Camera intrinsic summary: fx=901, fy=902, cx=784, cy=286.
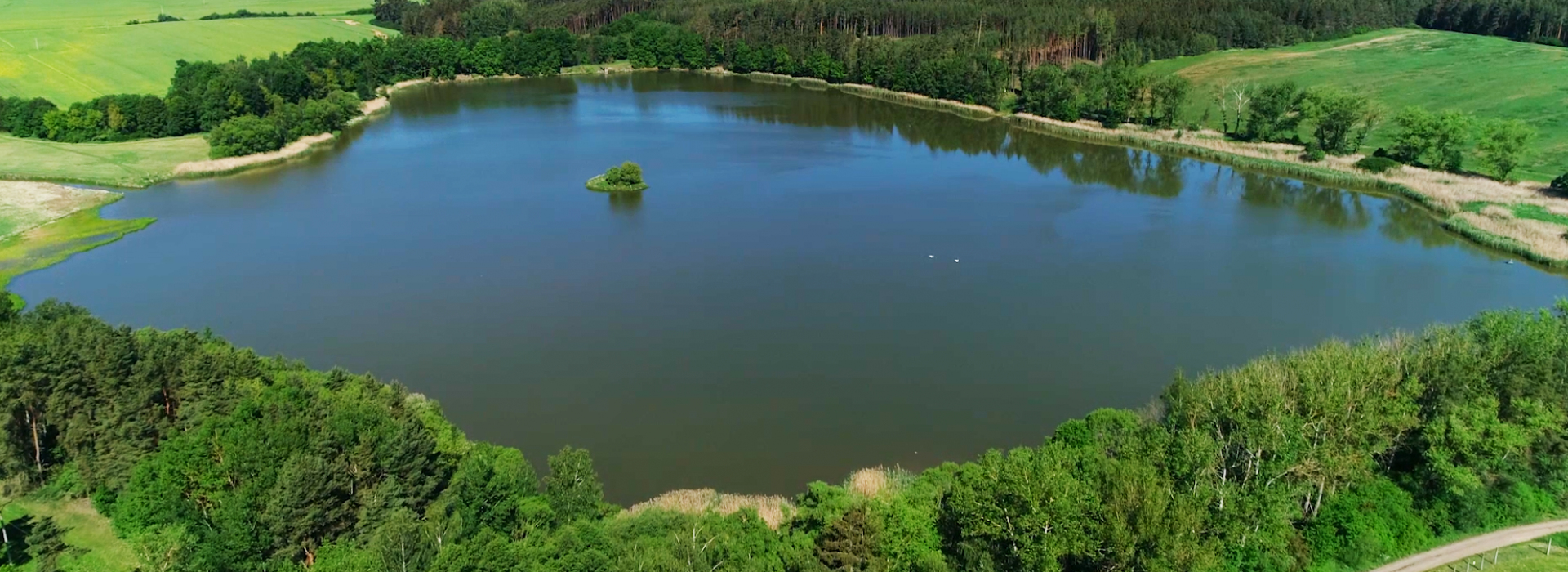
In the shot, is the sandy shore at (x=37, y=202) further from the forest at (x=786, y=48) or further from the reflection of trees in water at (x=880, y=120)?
the reflection of trees in water at (x=880, y=120)

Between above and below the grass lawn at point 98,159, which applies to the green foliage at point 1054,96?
above

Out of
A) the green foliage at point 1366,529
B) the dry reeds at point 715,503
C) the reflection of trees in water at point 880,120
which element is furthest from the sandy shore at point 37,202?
the green foliage at point 1366,529

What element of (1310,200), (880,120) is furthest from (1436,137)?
(880,120)

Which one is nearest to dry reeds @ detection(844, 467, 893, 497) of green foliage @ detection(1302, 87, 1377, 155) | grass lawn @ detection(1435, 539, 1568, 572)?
grass lawn @ detection(1435, 539, 1568, 572)

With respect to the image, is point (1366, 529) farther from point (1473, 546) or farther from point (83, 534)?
point (83, 534)

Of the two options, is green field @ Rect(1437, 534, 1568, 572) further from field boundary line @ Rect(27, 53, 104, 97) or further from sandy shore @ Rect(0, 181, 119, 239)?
field boundary line @ Rect(27, 53, 104, 97)

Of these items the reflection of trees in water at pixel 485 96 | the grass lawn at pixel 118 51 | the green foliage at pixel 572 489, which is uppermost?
the grass lawn at pixel 118 51

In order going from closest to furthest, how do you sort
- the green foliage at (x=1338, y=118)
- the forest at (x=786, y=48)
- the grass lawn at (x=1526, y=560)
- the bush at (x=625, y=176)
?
1. the grass lawn at (x=1526, y=560)
2. the bush at (x=625, y=176)
3. the green foliage at (x=1338, y=118)
4. the forest at (x=786, y=48)
